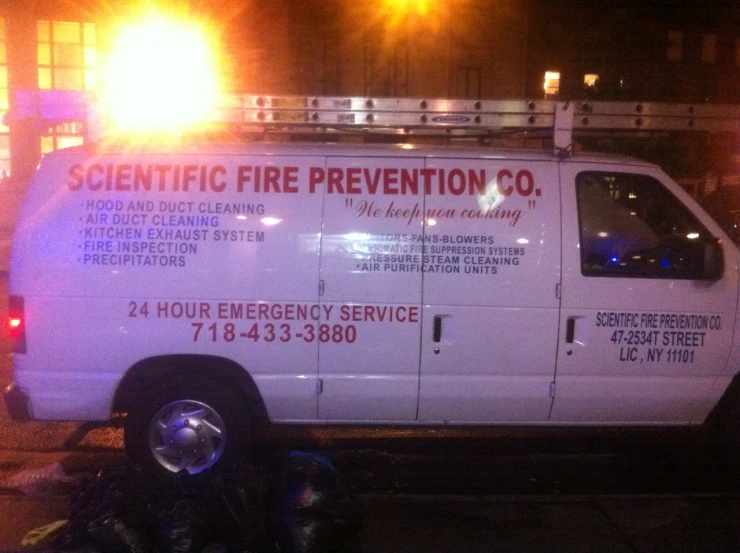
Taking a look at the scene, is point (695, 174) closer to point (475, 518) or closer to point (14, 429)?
point (475, 518)

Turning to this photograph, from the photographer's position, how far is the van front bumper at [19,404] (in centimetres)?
478

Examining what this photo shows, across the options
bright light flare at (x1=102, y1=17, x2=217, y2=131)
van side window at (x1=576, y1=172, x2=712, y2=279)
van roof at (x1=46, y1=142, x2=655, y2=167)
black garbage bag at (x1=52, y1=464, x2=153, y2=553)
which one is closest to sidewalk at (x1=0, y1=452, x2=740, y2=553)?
black garbage bag at (x1=52, y1=464, x2=153, y2=553)

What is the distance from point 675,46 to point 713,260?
77.8 feet

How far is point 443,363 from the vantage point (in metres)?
4.82

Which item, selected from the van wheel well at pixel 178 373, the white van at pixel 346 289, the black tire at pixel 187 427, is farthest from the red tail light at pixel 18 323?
the black tire at pixel 187 427

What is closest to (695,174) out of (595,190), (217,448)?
(595,190)

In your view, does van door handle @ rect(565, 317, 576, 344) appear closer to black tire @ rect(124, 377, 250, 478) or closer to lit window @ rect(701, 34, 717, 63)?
black tire @ rect(124, 377, 250, 478)

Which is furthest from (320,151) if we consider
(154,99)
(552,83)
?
(552,83)

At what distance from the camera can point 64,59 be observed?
94.7 feet

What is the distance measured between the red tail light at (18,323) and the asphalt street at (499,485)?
1007 millimetres

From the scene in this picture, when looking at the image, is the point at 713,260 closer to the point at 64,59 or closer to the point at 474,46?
the point at 474,46

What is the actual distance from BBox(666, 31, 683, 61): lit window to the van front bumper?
994 inches

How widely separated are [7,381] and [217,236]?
14.1 feet

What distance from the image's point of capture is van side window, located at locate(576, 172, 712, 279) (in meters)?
4.85
